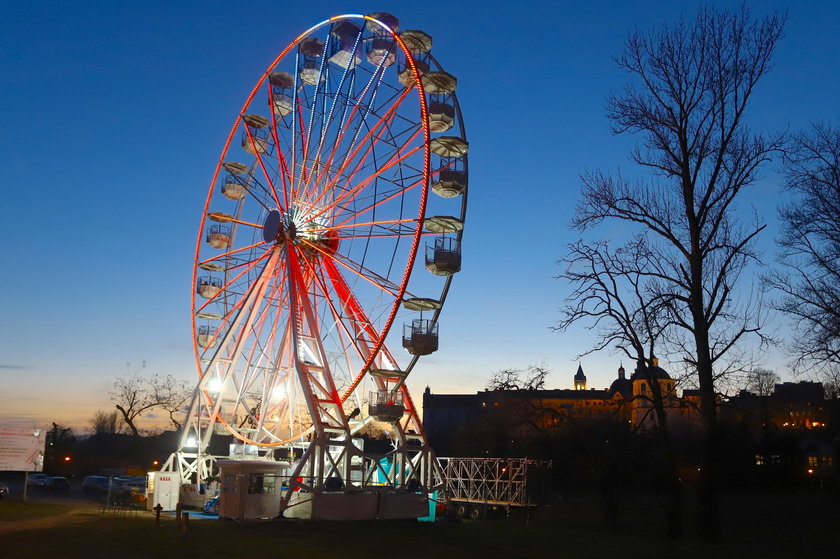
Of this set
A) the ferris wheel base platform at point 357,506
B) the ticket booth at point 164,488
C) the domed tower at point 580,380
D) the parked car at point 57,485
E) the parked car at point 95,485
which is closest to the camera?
the ferris wheel base platform at point 357,506

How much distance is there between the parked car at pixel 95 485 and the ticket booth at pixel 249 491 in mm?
22605

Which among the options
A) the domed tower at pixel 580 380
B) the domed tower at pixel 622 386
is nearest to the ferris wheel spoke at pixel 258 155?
the domed tower at pixel 622 386

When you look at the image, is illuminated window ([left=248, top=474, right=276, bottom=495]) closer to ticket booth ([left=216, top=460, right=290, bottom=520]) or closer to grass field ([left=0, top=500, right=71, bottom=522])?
ticket booth ([left=216, top=460, right=290, bottom=520])

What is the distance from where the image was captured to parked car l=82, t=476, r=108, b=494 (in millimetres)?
44406

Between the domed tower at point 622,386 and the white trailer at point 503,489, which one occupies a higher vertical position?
the domed tower at point 622,386

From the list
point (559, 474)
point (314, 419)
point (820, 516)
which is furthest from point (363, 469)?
point (559, 474)

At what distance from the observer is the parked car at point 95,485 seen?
44406mm

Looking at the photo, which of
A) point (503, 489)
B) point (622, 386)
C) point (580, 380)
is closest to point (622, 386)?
point (622, 386)

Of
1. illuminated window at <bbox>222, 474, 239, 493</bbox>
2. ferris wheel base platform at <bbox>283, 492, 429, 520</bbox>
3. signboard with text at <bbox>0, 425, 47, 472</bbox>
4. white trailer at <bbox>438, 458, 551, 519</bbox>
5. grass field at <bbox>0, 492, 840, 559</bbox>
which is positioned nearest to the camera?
grass field at <bbox>0, 492, 840, 559</bbox>

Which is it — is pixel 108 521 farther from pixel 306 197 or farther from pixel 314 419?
pixel 306 197

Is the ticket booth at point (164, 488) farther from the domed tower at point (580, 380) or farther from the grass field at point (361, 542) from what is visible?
the domed tower at point (580, 380)

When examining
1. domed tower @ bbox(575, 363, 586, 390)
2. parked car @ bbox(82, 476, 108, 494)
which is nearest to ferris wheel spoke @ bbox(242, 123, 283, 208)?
parked car @ bbox(82, 476, 108, 494)

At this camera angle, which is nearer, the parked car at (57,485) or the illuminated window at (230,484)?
the illuminated window at (230,484)

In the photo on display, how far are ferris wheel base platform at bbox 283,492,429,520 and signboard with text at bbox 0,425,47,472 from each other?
11.6m
